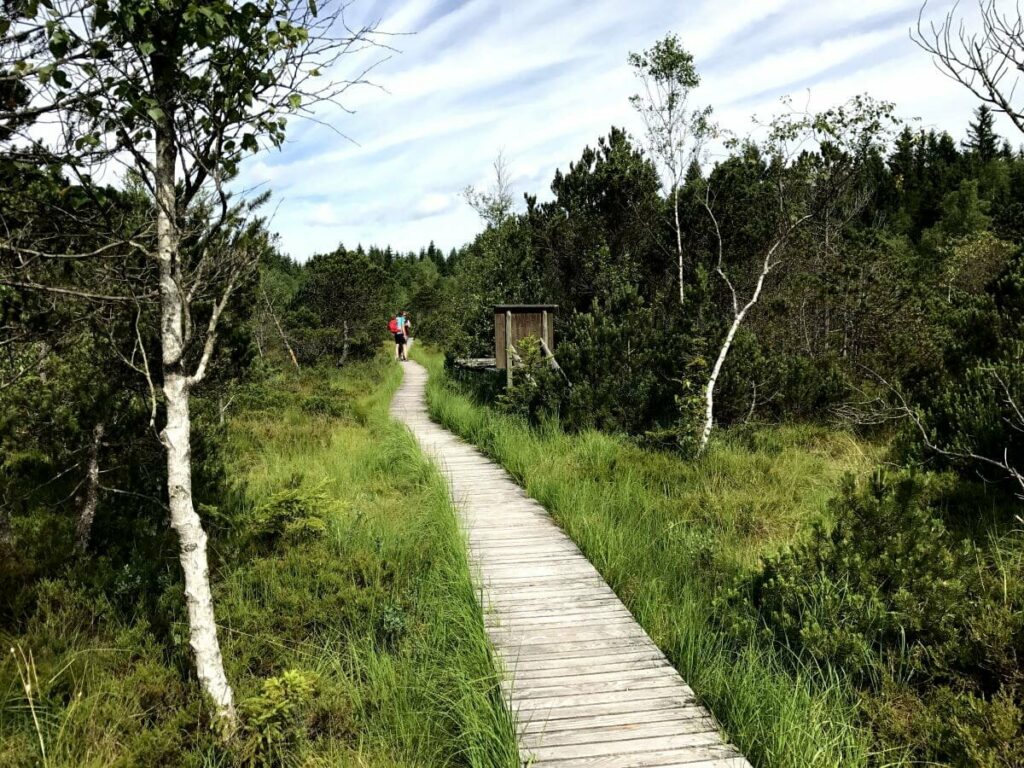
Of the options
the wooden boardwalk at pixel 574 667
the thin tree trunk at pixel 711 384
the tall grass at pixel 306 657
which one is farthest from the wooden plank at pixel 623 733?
the thin tree trunk at pixel 711 384

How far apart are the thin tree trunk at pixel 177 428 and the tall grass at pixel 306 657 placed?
2.01ft

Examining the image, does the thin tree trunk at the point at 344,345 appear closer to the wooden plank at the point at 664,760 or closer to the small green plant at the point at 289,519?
the small green plant at the point at 289,519

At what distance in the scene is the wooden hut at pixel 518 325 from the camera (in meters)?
11.1

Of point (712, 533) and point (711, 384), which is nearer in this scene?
point (712, 533)

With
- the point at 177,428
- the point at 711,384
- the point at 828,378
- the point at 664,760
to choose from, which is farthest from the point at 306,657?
the point at 828,378

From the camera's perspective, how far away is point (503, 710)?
2938 millimetres

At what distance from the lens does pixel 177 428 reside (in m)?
2.82

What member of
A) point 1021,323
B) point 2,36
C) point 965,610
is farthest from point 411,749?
point 1021,323

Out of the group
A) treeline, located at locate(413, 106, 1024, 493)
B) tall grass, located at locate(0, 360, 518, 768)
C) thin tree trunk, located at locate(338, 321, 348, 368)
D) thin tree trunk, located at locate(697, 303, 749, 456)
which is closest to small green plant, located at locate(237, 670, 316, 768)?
tall grass, located at locate(0, 360, 518, 768)

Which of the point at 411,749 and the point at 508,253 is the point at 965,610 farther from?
the point at 508,253

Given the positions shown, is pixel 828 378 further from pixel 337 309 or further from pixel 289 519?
pixel 337 309

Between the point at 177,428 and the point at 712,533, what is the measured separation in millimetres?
4443

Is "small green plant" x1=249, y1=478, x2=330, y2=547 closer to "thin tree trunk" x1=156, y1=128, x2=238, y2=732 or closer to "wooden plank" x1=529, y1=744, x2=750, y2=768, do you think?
"thin tree trunk" x1=156, y1=128, x2=238, y2=732

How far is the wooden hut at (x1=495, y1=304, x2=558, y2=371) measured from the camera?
1112 centimetres
